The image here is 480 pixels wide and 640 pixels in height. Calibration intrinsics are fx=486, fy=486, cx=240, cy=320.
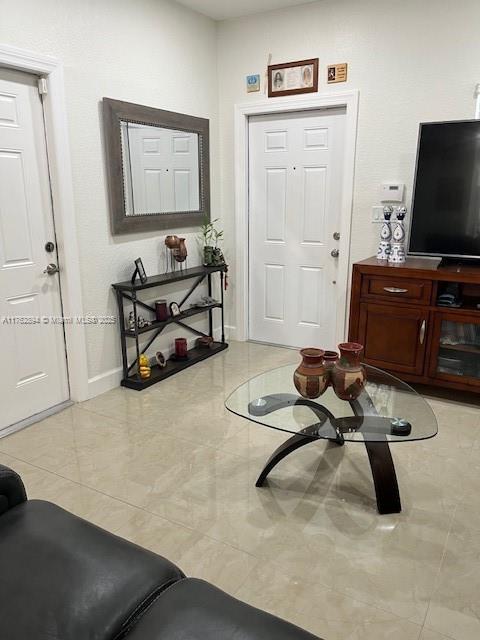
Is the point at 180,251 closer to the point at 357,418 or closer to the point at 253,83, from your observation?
the point at 253,83

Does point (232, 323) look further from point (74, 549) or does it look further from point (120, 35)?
point (74, 549)

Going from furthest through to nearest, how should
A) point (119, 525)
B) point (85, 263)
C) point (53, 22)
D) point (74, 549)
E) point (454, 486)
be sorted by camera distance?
point (85, 263), point (53, 22), point (454, 486), point (119, 525), point (74, 549)

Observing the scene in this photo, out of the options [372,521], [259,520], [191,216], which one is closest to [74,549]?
[259,520]

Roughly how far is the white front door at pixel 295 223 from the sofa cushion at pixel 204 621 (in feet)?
10.6

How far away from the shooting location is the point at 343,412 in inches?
85.2

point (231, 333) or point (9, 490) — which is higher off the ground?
point (9, 490)

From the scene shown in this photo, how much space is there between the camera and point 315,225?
13.3 ft

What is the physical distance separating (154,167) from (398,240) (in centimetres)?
187

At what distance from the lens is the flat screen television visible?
307cm

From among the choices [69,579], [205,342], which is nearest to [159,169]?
[205,342]

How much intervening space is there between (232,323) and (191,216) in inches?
44.7

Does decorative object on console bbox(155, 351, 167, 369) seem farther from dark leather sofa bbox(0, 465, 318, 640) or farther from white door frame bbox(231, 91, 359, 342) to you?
dark leather sofa bbox(0, 465, 318, 640)

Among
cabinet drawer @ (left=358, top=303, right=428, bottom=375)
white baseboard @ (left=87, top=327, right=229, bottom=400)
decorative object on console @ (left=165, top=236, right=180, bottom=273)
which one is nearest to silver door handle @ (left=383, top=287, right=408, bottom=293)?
cabinet drawer @ (left=358, top=303, right=428, bottom=375)

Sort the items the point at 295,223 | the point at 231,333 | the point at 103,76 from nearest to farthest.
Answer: the point at 103,76 < the point at 295,223 < the point at 231,333
